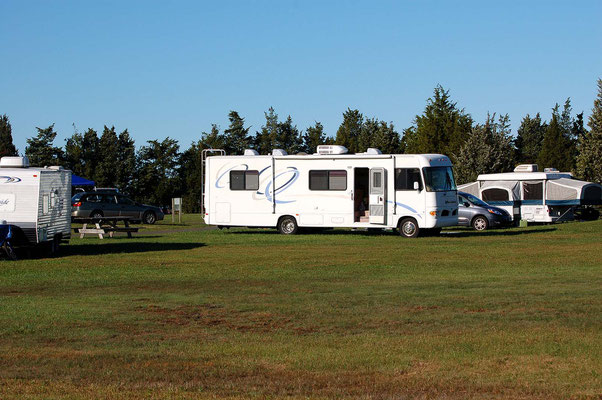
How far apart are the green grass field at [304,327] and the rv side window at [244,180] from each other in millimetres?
8960

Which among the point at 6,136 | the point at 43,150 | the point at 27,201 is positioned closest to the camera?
the point at 27,201

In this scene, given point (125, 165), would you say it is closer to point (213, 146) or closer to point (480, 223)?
point (213, 146)

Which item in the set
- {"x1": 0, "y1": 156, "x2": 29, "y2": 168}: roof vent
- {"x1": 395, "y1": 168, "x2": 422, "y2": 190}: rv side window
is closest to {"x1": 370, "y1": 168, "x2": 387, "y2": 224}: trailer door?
{"x1": 395, "y1": 168, "x2": 422, "y2": 190}: rv side window

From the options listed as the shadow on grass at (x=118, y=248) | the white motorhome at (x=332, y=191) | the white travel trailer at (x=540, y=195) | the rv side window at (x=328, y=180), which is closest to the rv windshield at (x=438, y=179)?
the white motorhome at (x=332, y=191)

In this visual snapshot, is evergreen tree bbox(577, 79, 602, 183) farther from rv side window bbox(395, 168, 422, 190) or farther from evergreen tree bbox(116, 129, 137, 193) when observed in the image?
evergreen tree bbox(116, 129, 137, 193)

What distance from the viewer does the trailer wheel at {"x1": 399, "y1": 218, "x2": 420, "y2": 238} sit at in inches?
1093

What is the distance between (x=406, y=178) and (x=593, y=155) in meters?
26.6

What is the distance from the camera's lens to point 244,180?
2983cm

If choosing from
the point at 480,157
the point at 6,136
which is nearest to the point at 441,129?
the point at 480,157

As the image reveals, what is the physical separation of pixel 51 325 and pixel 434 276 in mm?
7994

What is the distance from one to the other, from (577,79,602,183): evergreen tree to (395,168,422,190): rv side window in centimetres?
2591

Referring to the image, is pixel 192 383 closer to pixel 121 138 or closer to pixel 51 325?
pixel 51 325

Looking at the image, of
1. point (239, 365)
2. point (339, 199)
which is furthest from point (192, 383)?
point (339, 199)

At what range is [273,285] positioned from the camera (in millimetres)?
15266
